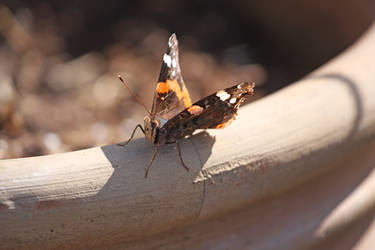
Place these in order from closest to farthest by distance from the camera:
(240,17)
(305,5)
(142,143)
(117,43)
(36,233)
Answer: (36,233)
(142,143)
(305,5)
(117,43)
(240,17)

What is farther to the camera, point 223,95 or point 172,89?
point 172,89

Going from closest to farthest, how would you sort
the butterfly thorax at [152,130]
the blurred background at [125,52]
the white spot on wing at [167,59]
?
1. the butterfly thorax at [152,130]
2. the white spot on wing at [167,59]
3. the blurred background at [125,52]

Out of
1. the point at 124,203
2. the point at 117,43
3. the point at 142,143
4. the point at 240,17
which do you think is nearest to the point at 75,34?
the point at 117,43

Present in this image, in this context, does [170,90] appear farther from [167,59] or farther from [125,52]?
[125,52]

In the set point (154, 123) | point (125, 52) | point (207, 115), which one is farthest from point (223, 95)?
point (125, 52)

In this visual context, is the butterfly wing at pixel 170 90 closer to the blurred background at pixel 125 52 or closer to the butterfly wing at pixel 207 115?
the butterfly wing at pixel 207 115

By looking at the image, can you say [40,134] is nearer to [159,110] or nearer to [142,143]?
[159,110]

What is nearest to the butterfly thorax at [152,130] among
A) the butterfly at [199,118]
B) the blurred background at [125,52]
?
the butterfly at [199,118]
